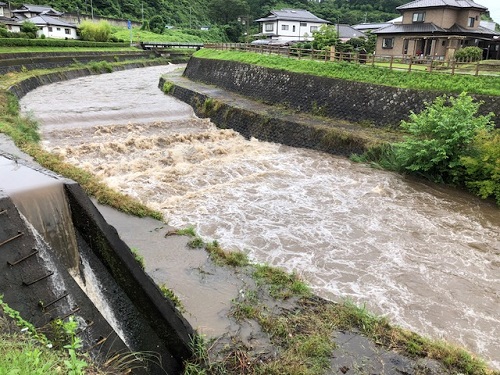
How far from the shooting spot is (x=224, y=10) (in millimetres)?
72688

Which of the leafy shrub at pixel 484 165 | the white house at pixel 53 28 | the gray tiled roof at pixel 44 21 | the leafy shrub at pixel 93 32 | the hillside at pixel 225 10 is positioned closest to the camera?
the leafy shrub at pixel 484 165

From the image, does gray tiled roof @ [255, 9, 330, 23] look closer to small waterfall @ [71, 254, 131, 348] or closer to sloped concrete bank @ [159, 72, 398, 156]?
sloped concrete bank @ [159, 72, 398, 156]

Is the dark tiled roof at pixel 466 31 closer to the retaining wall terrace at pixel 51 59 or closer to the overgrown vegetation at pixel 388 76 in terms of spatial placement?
the overgrown vegetation at pixel 388 76

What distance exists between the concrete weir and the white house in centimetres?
4487

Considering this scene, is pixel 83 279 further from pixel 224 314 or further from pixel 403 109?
pixel 403 109

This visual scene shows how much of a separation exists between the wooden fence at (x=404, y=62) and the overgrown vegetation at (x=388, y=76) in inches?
18.6

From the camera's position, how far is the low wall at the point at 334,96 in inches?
606

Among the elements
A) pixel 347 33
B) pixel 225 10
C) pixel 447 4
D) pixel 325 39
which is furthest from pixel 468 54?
pixel 225 10

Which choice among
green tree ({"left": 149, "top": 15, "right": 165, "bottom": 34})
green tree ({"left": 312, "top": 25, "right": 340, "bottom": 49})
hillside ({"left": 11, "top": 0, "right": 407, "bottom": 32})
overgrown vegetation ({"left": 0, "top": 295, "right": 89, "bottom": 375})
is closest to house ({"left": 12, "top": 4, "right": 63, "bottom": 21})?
hillside ({"left": 11, "top": 0, "right": 407, "bottom": 32})

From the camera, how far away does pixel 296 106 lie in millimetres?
19000

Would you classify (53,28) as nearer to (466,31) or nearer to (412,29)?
(412,29)

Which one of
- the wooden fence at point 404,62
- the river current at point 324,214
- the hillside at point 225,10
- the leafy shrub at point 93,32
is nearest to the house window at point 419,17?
the wooden fence at point 404,62

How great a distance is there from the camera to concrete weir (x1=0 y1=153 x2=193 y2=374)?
13.3ft

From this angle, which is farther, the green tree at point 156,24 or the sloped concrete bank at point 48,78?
the green tree at point 156,24
